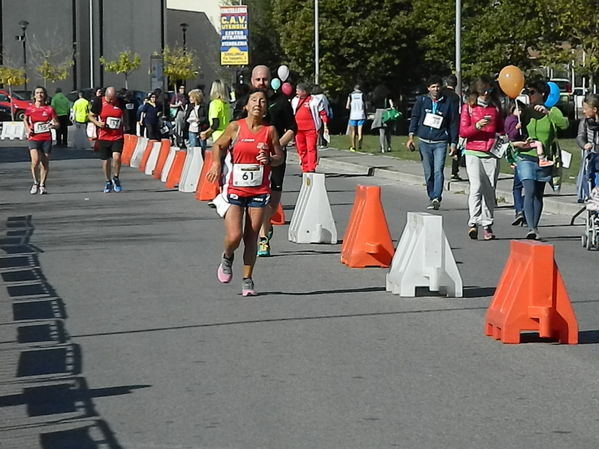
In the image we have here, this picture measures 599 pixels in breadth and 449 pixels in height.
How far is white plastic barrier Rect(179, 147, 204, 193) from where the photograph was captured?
24891mm

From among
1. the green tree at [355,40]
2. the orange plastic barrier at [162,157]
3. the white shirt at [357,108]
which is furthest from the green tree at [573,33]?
the orange plastic barrier at [162,157]

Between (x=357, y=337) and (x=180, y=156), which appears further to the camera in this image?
(x=180, y=156)

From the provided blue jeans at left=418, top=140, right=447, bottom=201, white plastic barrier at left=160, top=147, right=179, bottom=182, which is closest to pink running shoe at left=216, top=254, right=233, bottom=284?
blue jeans at left=418, top=140, right=447, bottom=201

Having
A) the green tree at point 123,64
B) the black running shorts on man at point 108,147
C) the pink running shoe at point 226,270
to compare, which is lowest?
the pink running shoe at point 226,270

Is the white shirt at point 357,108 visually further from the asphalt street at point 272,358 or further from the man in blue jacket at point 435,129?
the asphalt street at point 272,358

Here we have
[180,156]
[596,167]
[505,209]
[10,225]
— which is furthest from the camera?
[180,156]

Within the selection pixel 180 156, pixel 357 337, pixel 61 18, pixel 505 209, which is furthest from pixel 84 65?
pixel 357 337

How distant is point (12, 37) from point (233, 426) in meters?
83.9

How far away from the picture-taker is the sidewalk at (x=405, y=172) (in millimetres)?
20844

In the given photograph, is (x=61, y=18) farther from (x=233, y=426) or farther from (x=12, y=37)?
(x=233, y=426)

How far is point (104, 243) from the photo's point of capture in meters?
16.7

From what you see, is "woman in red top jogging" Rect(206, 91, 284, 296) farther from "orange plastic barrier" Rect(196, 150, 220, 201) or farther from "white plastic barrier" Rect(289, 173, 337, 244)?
"orange plastic barrier" Rect(196, 150, 220, 201)

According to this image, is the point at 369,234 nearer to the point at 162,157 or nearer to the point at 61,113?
the point at 162,157

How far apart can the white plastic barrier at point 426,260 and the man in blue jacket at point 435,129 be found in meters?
8.11
